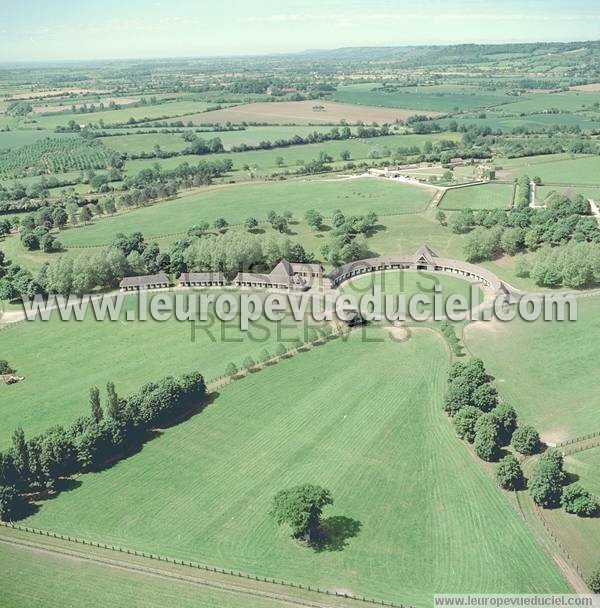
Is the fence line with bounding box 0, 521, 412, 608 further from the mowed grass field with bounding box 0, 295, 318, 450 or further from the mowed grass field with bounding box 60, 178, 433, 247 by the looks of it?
the mowed grass field with bounding box 60, 178, 433, 247

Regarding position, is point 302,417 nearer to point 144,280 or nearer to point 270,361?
point 270,361

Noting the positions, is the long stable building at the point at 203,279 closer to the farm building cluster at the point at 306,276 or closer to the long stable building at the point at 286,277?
the farm building cluster at the point at 306,276

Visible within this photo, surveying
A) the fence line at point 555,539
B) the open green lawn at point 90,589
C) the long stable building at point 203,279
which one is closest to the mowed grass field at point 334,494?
the fence line at point 555,539

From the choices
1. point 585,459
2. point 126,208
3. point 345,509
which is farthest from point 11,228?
point 585,459

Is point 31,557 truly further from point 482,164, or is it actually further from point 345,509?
point 482,164

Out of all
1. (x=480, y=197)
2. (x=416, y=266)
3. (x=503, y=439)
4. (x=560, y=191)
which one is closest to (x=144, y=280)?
(x=416, y=266)

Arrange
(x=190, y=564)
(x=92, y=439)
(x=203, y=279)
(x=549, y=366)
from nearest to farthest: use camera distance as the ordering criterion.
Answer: (x=190, y=564) → (x=92, y=439) → (x=549, y=366) → (x=203, y=279)
